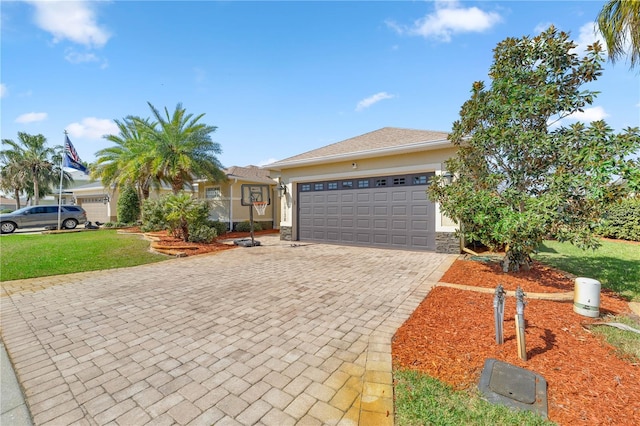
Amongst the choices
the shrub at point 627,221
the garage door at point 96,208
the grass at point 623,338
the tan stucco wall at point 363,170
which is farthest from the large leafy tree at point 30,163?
the shrub at point 627,221

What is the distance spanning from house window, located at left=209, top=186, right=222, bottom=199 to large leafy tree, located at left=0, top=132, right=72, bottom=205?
20290 mm

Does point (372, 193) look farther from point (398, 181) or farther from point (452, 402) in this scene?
point (452, 402)

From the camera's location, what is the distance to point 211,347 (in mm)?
2984

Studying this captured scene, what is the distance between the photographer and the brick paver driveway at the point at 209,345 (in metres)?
2.07

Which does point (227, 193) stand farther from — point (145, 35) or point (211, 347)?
point (211, 347)

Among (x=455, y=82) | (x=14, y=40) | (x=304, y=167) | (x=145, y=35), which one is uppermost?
(x=145, y=35)

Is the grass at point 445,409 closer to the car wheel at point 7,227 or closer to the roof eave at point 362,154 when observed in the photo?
the roof eave at point 362,154

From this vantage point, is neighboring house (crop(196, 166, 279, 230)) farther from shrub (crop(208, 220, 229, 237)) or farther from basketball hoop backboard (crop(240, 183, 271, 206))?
shrub (crop(208, 220, 229, 237))

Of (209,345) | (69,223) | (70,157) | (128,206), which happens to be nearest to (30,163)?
(69,223)

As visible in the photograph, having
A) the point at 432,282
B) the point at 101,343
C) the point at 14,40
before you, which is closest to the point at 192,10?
the point at 14,40

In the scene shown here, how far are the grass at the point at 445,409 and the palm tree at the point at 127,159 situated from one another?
15.9 metres

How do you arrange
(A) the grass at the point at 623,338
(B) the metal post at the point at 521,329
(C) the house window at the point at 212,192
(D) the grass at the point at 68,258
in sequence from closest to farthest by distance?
(B) the metal post at the point at 521,329 → (A) the grass at the point at 623,338 → (D) the grass at the point at 68,258 → (C) the house window at the point at 212,192

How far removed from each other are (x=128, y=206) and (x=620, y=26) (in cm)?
2475

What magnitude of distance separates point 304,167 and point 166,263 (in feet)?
20.8
